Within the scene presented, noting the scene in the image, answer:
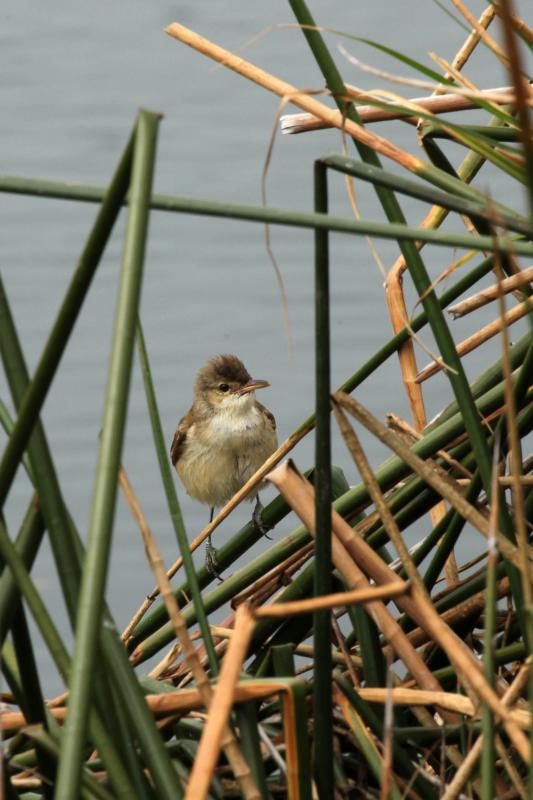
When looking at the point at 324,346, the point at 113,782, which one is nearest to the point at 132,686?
the point at 113,782

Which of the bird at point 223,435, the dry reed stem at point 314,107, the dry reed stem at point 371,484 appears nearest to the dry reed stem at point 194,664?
the dry reed stem at point 371,484

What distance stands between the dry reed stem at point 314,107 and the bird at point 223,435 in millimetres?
2847

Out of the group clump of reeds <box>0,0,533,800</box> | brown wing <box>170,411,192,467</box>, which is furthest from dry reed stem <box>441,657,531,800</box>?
brown wing <box>170,411,192,467</box>

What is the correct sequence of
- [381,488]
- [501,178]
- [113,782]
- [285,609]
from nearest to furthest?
1. [285,609]
2. [113,782]
3. [381,488]
4. [501,178]

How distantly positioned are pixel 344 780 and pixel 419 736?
0.14 metres

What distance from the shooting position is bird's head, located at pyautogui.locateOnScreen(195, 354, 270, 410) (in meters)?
5.64

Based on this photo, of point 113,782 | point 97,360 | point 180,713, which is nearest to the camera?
point 113,782

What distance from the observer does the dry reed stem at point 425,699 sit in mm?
2167

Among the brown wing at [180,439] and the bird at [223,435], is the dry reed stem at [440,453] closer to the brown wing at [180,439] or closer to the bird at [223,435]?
the bird at [223,435]

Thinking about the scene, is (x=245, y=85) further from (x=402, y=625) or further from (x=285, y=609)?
(x=285, y=609)

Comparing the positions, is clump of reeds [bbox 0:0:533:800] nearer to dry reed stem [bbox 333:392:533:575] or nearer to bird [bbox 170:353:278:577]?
dry reed stem [bbox 333:392:533:575]

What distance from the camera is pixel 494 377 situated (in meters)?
2.62

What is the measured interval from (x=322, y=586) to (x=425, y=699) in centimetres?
33

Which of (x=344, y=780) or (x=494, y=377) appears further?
(x=494, y=377)
